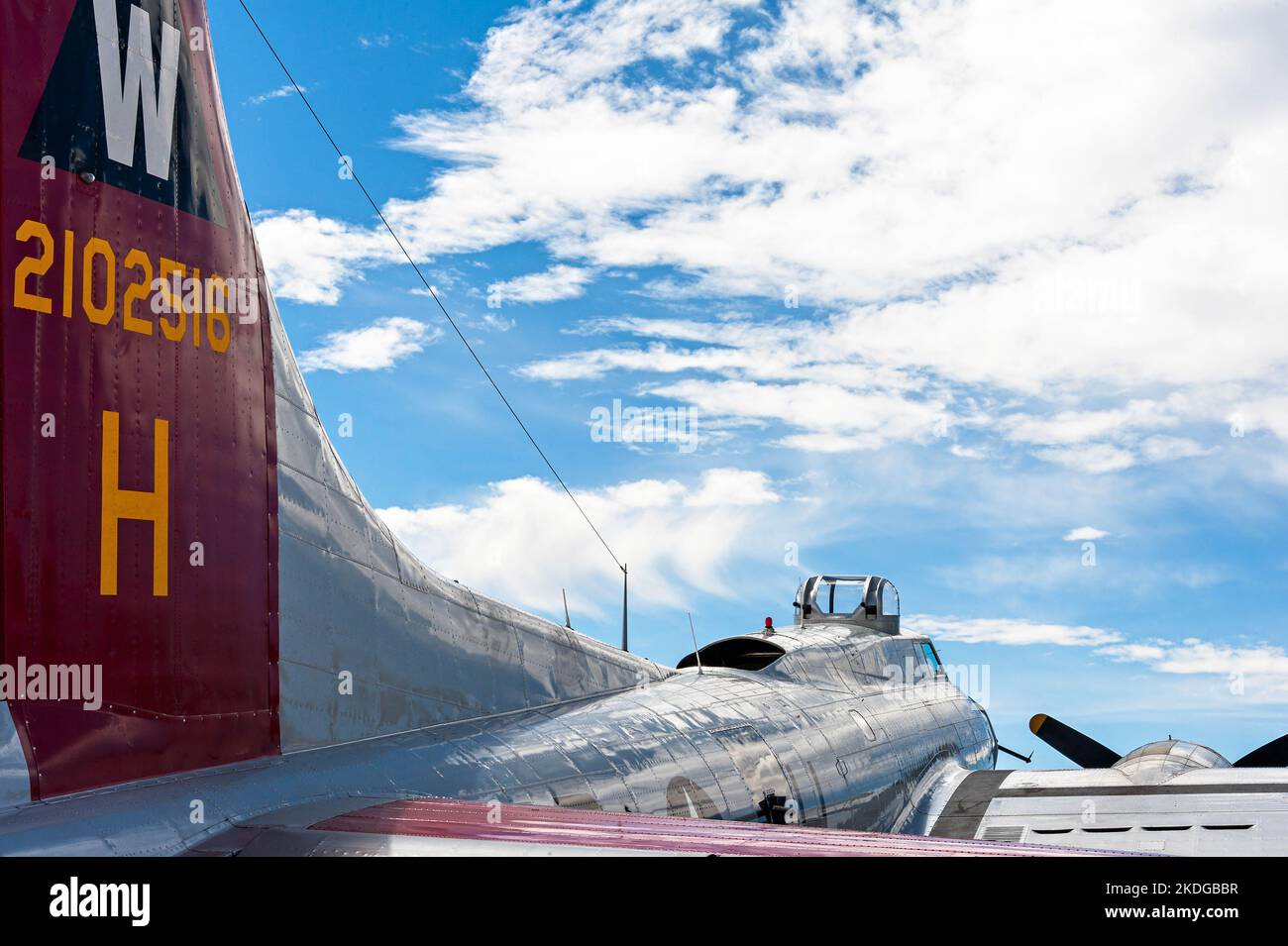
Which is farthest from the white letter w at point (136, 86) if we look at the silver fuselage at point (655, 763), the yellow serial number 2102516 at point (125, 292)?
the silver fuselage at point (655, 763)

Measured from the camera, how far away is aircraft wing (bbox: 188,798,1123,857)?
163 inches

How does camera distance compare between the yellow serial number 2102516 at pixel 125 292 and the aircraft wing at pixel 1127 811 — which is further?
the aircraft wing at pixel 1127 811

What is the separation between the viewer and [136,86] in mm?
5820

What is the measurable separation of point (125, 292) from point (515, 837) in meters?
3.33

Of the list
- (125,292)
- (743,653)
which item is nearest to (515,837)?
(125,292)

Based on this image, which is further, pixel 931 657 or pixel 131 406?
pixel 931 657

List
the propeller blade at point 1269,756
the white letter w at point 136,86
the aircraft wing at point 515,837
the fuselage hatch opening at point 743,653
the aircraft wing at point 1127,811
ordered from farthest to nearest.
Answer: the propeller blade at point 1269,756 → the fuselage hatch opening at point 743,653 → the aircraft wing at point 1127,811 → the white letter w at point 136,86 → the aircraft wing at point 515,837

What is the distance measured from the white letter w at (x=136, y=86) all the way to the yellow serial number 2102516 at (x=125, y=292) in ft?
Result: 1.67

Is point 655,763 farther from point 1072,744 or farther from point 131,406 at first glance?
point 1072,744

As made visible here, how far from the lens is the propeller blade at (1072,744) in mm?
16562

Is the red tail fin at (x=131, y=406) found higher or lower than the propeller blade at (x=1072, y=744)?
higher

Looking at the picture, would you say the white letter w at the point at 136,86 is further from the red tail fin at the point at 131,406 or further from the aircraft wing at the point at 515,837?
the aircraft wing at the point at 515,837

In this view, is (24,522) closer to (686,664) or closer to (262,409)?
(262,409)
